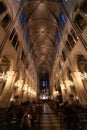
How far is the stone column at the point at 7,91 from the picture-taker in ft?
37.6

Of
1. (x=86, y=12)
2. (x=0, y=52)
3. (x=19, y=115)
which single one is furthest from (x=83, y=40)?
(x=19, y=115)

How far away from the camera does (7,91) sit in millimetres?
12219

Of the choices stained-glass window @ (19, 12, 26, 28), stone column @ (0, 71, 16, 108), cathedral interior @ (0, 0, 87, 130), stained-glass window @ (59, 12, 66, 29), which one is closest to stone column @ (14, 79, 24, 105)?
cathedral interior @ (0, 0, 87, 130)

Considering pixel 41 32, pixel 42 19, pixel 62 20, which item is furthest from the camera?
pixel 41 32

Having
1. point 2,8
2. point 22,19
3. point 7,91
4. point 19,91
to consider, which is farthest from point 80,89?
point 22,19

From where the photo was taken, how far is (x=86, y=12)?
37.4ft

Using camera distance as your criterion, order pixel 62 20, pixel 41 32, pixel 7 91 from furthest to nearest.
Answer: pixel 41 32 < pixel 62 20 < pixel 7 91

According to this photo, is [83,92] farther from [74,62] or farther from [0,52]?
[0,52]

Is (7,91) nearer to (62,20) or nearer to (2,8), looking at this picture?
(2,8)

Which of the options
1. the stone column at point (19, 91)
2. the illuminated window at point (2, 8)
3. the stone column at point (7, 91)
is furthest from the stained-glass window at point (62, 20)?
the stone column at point (19, 91)

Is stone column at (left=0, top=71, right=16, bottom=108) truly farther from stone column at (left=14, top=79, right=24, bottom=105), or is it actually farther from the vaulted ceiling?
the vaulted ceiling

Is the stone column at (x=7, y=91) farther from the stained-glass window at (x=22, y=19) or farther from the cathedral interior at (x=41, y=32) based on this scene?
the stained-glass window at (x=22, y=19)

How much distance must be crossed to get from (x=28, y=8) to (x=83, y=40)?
10.2 m

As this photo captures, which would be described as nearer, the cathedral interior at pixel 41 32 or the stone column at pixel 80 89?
the cathedral interior at pixel 41 32
